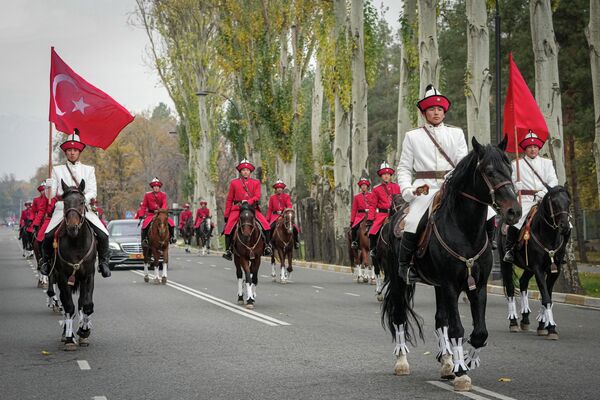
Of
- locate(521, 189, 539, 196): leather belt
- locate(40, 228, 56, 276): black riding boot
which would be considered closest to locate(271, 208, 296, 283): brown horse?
locate(521, 189, 539, 196): leather belt

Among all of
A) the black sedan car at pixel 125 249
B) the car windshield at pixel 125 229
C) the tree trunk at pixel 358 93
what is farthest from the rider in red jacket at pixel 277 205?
the car windshield at pixel 125 229

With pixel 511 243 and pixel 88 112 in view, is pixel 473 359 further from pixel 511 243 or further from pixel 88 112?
pixel 88 112

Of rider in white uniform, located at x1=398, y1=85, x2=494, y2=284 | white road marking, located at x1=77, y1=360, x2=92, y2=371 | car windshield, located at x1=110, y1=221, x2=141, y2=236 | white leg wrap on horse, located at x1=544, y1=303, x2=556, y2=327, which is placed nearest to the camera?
rider in white uniform, located at x1=398, y1=85, x2=494, y2=284

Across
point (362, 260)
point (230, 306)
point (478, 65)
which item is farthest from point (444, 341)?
point (362, 260)

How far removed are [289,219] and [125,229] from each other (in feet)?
39.5

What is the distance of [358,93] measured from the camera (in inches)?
1430

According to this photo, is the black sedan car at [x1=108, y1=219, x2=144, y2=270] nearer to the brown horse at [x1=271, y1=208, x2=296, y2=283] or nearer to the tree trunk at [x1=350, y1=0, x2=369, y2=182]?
the tree trunk at [x1=350, y1=0, x2=369, y2=182]

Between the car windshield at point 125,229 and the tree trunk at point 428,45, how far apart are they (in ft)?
45.9

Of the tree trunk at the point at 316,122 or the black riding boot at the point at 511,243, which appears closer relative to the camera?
the black riding boot at the point at 511,243

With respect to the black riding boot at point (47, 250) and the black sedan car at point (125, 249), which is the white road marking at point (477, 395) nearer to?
the black riding boot at point (47, 250)

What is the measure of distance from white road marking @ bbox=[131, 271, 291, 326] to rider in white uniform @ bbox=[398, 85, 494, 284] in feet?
19.9

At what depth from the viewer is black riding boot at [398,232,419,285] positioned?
33.7ft

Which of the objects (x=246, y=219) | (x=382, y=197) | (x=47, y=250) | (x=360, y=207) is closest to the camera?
(x=47, y=250)

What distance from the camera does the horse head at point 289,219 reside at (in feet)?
92.7
